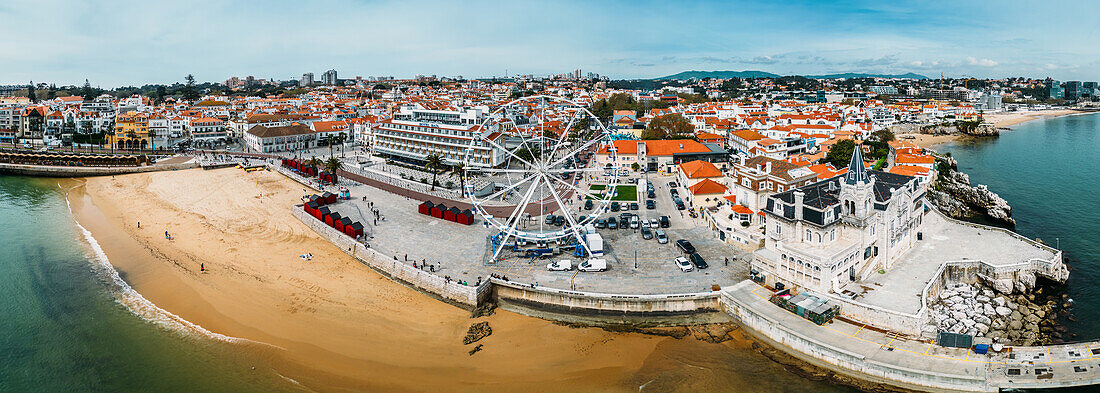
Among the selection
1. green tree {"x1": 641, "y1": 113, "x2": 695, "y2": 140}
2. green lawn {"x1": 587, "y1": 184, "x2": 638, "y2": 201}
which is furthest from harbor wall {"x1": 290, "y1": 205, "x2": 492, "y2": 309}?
green tree {"x1": 641, "y1": 113, "x2": 695, "y2": 140}

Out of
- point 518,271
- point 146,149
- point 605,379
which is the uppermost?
point 146,149

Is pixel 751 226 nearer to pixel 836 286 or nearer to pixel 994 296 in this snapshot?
pixel 836 286

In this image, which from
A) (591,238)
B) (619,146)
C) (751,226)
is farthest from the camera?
(619,146)

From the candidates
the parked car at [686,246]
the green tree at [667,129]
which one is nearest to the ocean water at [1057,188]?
the parked car at [686,246]

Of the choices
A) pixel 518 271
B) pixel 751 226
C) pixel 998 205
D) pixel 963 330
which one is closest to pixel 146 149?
pixel 518 271

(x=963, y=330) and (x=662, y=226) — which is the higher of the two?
(x=662, y=226)

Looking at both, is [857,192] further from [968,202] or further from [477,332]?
[968,202]

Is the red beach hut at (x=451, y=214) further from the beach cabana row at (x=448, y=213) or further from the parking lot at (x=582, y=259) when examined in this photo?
the parking lot at (x=582, y=259)
